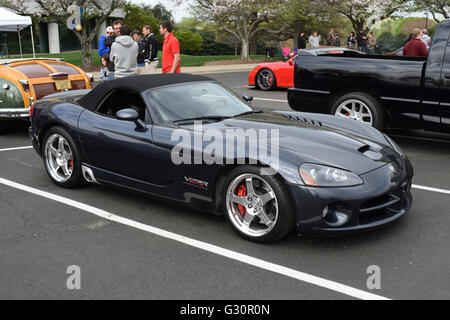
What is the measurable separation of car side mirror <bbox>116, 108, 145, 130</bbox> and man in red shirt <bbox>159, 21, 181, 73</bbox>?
5.18m

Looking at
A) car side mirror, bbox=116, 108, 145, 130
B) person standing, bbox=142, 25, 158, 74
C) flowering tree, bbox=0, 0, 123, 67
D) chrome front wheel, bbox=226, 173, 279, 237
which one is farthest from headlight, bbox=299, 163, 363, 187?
flowering tree, bbox=0, 0, 123, 67

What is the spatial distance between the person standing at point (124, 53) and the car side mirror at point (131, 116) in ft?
15.4

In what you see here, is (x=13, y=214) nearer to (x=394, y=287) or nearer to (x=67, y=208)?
(x=67, y=208)

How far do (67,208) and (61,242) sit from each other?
0.90m

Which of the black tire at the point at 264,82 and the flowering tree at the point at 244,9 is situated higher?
the flowering tree at the point at 244,9

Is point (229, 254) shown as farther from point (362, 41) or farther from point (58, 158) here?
point (362, 41)

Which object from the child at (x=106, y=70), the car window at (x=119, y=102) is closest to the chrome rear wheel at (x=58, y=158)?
the car window at (x=119, y=102)

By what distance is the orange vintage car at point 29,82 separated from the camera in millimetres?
8820

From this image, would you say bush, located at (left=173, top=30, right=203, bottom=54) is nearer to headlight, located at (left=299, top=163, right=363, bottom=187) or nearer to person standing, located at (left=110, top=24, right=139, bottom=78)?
person standing, located at (left=110, top=24, right=139, bottom=78)

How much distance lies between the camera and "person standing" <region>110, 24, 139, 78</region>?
31.0ft

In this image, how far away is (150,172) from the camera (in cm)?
488

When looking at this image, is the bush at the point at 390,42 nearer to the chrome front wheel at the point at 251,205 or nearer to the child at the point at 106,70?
the child at the point at 106,70

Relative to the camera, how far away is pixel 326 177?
4.05 metres
